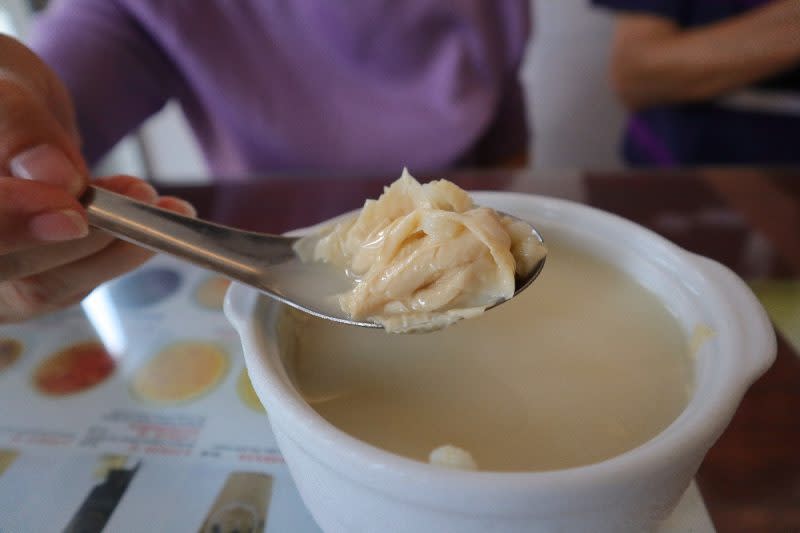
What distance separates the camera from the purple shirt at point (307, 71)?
2.86 feet

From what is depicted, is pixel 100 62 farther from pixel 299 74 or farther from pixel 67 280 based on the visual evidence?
pixel 67 280

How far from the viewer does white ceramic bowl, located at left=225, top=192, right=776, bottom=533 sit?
0.26 meters

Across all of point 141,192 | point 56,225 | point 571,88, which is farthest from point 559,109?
point 56,225

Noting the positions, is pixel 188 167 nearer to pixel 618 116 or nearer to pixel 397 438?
pixel 618 116

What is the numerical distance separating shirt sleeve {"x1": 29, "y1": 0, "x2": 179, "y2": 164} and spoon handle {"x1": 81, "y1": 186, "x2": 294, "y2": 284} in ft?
1.54

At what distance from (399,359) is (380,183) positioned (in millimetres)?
489

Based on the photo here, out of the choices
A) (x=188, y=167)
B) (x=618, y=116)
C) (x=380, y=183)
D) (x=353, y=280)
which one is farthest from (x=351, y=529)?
(x=188, y=167)

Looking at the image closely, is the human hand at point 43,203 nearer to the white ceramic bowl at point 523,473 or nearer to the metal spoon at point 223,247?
the metal spoon at point 223,247

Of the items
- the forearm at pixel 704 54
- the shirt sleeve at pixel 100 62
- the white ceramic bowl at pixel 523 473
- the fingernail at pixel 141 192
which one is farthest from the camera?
the forearm at pixel 704 54

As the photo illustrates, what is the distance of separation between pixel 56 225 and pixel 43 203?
0.02 metres

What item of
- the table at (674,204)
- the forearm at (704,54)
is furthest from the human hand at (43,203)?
the forearm at (704,54)

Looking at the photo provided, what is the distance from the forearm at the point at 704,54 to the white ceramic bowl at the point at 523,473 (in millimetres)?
905

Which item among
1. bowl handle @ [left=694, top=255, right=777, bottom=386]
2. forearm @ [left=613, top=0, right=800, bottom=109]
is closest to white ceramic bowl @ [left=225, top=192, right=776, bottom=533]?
bowl handle @ [left=694, top=255, right=777, bottom=386]

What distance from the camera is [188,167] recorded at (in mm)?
1973
